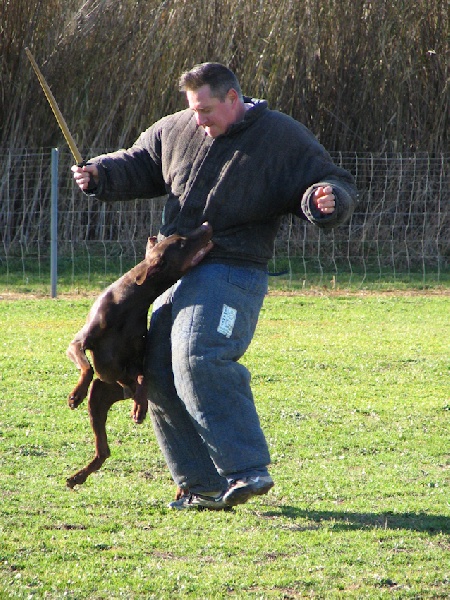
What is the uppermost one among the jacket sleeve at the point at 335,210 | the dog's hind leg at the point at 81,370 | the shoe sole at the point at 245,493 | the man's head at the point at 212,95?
the man's head at the point at 212,95

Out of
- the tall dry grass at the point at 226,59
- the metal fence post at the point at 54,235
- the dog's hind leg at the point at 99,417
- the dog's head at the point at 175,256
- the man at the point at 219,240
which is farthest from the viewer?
the tall dry grass at the point at 226,59

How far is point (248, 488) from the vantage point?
14.1ft

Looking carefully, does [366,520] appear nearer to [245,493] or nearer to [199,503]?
[245,493]

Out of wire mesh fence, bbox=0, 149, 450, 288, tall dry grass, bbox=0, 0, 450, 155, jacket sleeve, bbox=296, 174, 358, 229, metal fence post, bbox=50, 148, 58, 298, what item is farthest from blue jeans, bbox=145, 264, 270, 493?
tall dry grass, bbox=0, 0, 450, 155

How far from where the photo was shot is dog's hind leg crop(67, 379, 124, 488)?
491 cm

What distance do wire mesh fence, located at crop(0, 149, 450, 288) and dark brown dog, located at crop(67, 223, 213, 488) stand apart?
29.9 ft

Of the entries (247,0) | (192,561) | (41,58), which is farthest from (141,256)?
(192,561)

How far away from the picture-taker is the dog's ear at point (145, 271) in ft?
15.2

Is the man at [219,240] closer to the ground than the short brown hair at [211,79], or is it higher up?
closer to the ground

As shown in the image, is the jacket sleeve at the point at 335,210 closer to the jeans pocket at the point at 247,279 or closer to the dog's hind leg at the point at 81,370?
the jeans pocket at the point at 247,279

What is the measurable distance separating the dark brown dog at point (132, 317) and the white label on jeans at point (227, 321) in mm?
284

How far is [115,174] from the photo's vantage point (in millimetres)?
4973

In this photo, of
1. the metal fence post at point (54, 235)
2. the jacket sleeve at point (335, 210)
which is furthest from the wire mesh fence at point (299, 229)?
the jacket sleeve at point (335, 210)

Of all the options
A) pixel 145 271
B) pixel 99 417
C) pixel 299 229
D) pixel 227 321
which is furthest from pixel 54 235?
pixel 227 321
